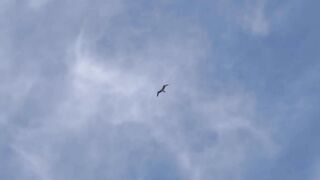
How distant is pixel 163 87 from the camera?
133375mm
